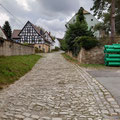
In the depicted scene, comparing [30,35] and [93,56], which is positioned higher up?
[30,35]

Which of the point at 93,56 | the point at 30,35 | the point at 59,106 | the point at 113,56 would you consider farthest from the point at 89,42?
the point at 30,35

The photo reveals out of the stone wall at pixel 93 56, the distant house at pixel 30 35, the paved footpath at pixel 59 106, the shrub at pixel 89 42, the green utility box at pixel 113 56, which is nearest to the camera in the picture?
the paved footpath at pixel 59 106

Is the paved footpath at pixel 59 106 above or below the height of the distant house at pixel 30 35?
below

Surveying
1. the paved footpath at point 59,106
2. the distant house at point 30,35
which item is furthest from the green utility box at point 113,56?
the distant house at point 30,35

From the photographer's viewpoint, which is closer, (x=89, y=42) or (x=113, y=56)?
(x=113, y=56)

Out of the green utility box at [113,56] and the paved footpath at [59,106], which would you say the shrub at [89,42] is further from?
the paved footpath at [59,106]

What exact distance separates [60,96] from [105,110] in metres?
1.43

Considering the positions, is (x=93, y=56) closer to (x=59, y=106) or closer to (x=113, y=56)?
(x=113, y=56)

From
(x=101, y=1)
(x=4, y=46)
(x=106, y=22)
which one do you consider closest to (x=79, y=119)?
(x=4, y=46)

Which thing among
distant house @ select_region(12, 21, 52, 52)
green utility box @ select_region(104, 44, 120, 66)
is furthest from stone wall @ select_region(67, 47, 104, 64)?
distant house @ select_region(12, 21, 52, 52)

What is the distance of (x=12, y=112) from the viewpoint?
9.16 ft

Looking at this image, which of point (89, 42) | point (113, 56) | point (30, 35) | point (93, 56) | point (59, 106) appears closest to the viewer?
point (59, 106)

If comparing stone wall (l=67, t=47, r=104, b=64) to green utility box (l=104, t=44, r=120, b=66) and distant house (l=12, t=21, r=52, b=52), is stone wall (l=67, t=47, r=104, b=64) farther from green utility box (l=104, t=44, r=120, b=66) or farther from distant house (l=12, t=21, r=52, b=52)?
distant house (l=12, t=21, r=52, b=52)

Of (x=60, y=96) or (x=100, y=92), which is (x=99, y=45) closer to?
(x=100, y=92)
